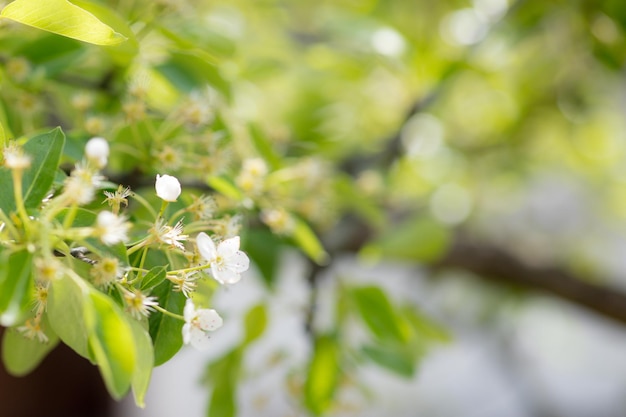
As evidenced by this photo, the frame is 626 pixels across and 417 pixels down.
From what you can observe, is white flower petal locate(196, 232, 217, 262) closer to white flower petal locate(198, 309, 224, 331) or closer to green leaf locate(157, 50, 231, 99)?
white flower petal locate(198, 309, 224, 331)

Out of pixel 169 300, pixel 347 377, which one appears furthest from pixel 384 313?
pixel 169 300

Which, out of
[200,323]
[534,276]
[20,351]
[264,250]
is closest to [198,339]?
[200,323]

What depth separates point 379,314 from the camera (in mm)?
396

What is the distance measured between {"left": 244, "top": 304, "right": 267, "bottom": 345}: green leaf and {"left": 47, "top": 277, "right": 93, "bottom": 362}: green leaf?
8.0 inches

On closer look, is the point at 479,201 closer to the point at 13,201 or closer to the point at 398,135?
the point at 398,135

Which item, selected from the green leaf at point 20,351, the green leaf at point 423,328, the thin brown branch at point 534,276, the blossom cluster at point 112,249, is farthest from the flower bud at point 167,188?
the thin brown branch at point 534,276

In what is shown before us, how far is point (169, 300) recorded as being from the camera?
234 millimetres

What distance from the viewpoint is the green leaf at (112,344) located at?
0.17 m

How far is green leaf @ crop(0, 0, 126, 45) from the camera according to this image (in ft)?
0.77

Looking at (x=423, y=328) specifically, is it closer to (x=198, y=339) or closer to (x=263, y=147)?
(x=263, y=147)

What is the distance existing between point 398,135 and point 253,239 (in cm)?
24

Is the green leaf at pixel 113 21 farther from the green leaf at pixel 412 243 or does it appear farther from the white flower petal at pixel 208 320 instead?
the green leaf at pixel 412 243

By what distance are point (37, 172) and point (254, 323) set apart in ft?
0.74

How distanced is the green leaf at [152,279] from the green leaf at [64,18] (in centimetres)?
9
